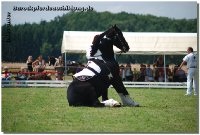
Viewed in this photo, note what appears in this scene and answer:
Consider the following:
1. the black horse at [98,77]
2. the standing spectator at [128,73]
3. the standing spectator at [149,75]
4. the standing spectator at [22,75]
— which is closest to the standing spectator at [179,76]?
the standing spectator at [149,75]

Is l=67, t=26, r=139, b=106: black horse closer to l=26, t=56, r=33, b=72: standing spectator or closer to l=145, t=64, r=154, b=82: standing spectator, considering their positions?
l=26, t=56, r=33, b=72: standing spectator

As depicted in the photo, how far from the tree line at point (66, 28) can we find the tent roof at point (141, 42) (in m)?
0.35

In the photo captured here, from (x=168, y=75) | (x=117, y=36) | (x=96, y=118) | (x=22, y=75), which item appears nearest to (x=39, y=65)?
(x=22, y=75)

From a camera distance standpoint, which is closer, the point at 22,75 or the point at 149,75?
the point at 22,75

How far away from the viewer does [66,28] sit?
26766 millimetres

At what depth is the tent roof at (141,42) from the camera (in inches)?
1032

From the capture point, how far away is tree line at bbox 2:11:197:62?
765 inches

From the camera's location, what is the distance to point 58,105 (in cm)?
1448

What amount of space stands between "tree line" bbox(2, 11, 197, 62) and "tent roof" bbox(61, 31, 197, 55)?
35 cm

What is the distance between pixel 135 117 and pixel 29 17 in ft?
13.9

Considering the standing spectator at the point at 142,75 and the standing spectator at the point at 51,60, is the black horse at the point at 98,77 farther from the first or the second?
the standing spectator at the point at 142,75

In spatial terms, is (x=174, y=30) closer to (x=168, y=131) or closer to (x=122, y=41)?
(x=122, y=41)

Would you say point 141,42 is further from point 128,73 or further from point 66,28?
point 66,28

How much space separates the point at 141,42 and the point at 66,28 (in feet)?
12.0
